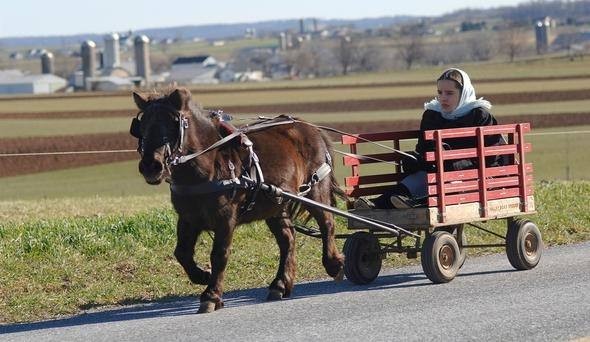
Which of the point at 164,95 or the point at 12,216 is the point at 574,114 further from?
the point at 164,95

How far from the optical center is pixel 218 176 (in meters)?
10.7

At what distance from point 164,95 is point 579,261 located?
191 inches

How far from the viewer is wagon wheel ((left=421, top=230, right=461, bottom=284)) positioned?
11.7 m

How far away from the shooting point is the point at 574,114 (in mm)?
49875

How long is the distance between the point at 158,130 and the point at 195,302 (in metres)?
1.92

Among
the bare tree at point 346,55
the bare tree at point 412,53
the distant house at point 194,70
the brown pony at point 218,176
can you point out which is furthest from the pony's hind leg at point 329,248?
the bare tree at point 346,55

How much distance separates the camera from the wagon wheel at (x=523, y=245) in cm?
1245

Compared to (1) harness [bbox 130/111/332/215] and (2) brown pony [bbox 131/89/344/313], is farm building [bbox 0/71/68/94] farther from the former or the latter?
(1) harness [bbox 130/111/332/215]

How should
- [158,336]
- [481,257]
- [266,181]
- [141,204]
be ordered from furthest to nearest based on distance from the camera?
[141,204], [481,257], [266,181], [158,336]

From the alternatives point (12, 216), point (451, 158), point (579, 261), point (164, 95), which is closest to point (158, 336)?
point (164, 95)

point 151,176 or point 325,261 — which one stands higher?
point 151,176

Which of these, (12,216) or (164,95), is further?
(12,216)

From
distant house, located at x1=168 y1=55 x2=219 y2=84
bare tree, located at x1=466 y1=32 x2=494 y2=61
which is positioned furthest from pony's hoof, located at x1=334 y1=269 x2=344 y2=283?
distant house, located at x1=168 y1=55 x2=219 y2=84

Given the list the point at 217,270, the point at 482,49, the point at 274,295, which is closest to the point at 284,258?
the point at 274,295
